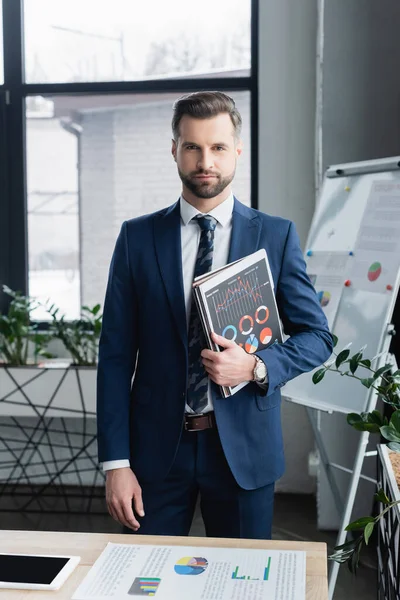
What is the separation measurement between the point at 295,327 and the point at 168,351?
0.31 m

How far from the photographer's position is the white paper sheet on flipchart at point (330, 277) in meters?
2.80

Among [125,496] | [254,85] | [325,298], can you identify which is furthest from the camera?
[254,85]

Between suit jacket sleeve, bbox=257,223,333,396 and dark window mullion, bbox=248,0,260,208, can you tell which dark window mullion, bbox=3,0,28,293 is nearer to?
dark window mullion, bbox=248,0,260,208

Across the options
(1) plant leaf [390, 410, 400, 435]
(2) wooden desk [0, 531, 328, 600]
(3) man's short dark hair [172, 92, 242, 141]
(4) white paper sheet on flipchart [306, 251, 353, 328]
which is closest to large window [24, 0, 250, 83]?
(4) white paper sheet on flipchart [306, 251, 353, 328]

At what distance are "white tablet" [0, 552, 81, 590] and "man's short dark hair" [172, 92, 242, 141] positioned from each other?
3.03ft

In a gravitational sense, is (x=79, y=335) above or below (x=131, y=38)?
below

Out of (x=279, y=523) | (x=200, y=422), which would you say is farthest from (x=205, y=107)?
(x=279, y=523)

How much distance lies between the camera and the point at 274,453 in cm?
169

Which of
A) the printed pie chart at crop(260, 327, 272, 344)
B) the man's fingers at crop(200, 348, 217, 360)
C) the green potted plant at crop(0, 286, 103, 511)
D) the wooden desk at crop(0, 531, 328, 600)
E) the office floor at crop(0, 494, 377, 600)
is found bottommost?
the office floor at crop(0, 494, 377, 600)

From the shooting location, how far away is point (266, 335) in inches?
64.1

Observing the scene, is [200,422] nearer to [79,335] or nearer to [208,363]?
[208,363]

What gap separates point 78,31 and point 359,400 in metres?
2.73

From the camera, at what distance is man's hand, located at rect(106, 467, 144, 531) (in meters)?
1.61

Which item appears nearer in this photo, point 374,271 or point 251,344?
point 251,344
